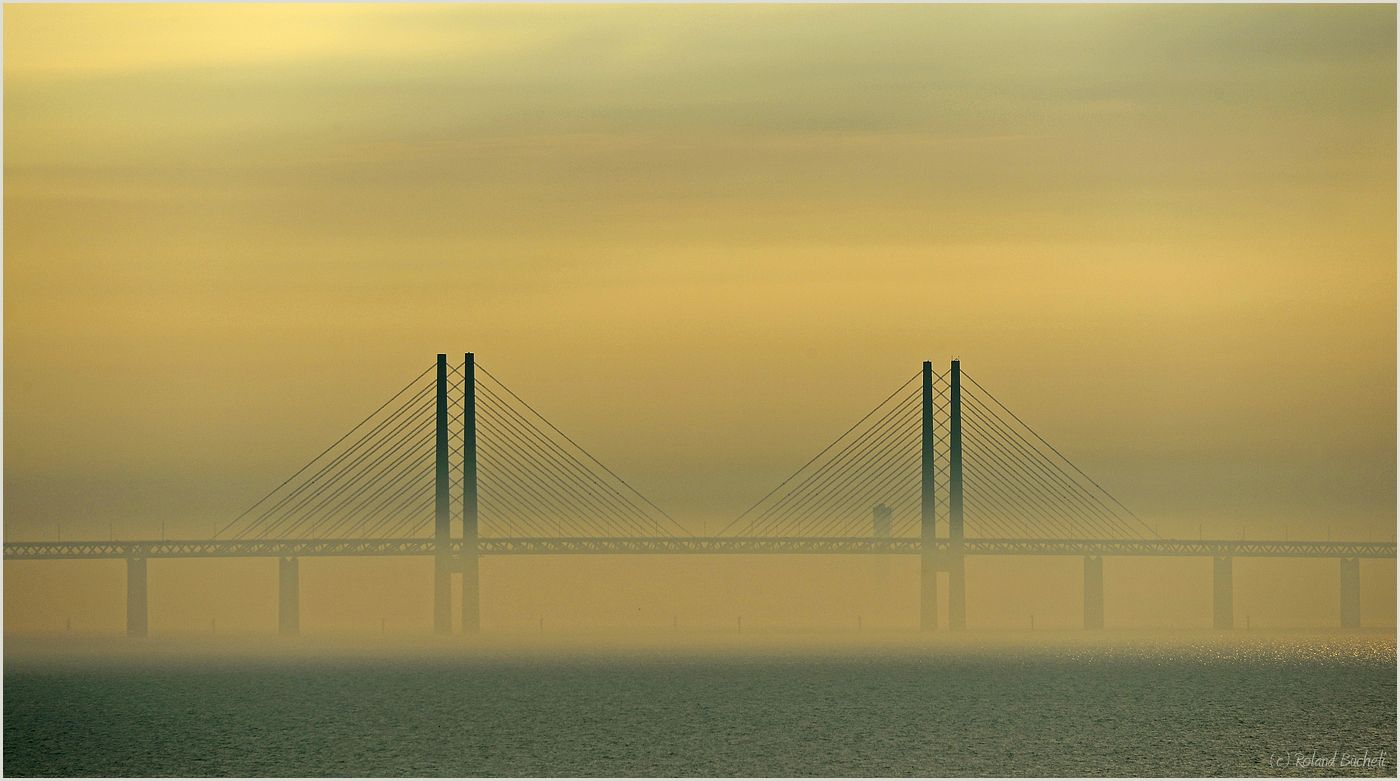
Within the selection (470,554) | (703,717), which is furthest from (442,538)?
(703,717)

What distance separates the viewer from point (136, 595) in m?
120

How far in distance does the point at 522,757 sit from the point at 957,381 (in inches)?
3008

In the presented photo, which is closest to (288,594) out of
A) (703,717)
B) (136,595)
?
(136,595)

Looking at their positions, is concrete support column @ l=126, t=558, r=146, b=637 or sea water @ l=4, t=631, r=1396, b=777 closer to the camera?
sea water @ l=4, t=631, r=1396, b=777

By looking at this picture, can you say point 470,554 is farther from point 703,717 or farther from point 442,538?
point 703,717

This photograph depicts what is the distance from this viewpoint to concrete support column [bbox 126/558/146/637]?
392ft

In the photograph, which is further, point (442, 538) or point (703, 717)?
point (442, 538)

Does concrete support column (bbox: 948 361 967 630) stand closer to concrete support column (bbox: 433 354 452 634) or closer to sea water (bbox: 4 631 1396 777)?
sea water (bbox: 4 631 1396 777)

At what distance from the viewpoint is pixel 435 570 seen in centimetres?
10544

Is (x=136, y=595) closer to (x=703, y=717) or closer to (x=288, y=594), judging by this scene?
(x=288, y=594)

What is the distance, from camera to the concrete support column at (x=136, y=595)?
4700 inches

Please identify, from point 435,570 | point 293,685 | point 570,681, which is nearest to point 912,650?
point 435,570

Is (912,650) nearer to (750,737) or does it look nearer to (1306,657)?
(1306,657)

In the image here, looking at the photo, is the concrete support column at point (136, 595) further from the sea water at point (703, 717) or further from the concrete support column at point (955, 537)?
the concrete support column at point (955, 537)
